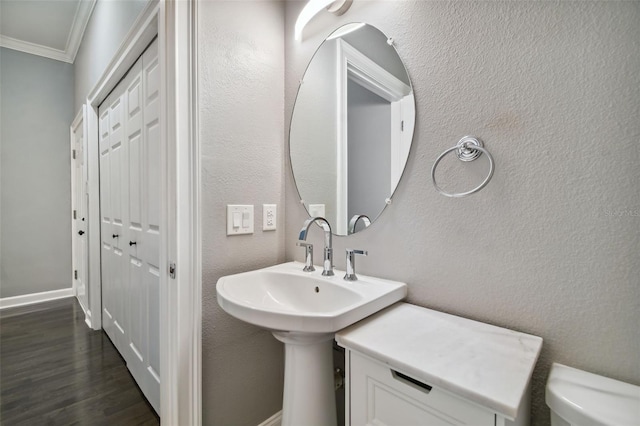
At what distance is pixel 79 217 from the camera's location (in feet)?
9.57

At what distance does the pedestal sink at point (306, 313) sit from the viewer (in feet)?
2.35

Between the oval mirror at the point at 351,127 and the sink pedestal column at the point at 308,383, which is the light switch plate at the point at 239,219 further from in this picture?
the sink pedestal column at the point at 308,383

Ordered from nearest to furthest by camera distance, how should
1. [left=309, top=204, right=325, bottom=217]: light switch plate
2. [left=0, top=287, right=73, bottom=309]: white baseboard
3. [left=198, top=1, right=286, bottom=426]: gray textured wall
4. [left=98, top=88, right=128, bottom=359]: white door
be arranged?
1. [left=198, top=1, right=286, bottom=426]: gray textured wall
2. [left=309, top=204, right=325, bottom=217]: light switch plate
3. [left=98, top=88, right=128, bottom=359]: white door
4. [left=0, top=287, right=73, bottom=309]: white baseboard

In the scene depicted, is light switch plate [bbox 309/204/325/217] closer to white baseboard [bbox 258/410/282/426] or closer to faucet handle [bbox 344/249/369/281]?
faucet handle [bbox 344/249/369/281]

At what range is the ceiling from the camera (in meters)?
2.35

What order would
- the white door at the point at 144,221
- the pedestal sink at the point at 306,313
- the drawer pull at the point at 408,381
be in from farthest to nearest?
1. the white door at the point at 144,221
2. the pedestal sink at the point at 306,313
3. the drawer pull at the point at 408,381

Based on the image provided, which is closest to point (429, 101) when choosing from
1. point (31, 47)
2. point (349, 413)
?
point (349, 413)

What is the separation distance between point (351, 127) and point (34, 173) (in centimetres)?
364

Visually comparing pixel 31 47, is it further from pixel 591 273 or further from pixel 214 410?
pixel 591 273

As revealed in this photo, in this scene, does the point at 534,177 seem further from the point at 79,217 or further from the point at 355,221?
the point at 79,217

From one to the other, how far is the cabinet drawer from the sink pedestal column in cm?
20

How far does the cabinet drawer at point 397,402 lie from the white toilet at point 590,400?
19 cm

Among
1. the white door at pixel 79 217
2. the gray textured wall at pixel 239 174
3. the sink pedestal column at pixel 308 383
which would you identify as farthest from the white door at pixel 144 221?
the white door at pixel 79 217

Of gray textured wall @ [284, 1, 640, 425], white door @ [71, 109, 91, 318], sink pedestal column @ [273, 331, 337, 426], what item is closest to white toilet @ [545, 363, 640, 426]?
gray textured wall @ [284, 1, 640, 425]
